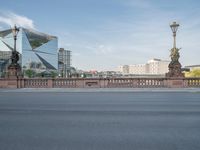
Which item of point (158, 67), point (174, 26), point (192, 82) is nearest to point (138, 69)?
point (158, 67)

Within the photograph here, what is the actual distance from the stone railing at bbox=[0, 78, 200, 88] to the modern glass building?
109119mm

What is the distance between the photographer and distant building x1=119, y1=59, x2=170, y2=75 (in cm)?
15990

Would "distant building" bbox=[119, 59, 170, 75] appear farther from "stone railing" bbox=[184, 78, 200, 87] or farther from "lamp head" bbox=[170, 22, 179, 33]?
"stone railing" bbox=[184, 78, 200, 87]

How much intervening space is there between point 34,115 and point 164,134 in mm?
5126

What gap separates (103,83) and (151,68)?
488 ft

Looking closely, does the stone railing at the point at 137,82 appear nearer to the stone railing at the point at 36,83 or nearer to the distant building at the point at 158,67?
the stone railing at the point at 36,83

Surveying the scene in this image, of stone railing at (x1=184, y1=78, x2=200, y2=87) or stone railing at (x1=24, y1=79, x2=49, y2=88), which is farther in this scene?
stone railing at (x1=24, y1=79, x2=49, y2=88)

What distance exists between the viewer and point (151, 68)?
17000 cm

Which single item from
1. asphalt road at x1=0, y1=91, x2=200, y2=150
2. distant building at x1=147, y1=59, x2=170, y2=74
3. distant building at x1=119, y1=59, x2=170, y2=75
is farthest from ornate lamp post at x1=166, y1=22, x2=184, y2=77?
distant building at x1=147, y1=59, x2=170, y2=74

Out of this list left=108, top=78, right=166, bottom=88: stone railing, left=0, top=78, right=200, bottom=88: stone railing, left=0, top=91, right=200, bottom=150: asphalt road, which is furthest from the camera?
left=108, top=78, right=166, bottom=88: stone railing

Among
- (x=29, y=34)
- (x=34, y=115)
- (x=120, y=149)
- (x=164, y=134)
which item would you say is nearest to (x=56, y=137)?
(x=120, y=149)

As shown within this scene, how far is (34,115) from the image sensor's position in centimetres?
902

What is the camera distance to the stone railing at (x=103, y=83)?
2480 centimetres

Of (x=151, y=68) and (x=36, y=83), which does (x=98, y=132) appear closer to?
(x=36, y=83)
